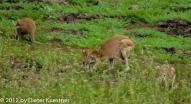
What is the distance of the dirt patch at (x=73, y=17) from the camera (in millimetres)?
17312

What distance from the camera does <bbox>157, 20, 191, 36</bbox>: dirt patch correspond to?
1664cm

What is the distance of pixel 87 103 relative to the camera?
23.9ft

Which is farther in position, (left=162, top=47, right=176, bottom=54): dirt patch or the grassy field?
(left=162, top=47, right=176, bottom=54): dirt patch

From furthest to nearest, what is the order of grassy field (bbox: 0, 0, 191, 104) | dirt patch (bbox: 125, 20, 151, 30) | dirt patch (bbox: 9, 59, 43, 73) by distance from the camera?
1. dirt patch (bbox: 125, 20, 151, 30)
2. dirt patch (bbox: 9, 59, 43, 73)
3. grassy field (bbox: 0, 0, 191, 104)

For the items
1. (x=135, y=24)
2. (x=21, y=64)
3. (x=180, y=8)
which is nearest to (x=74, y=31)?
(x=135, y=24)

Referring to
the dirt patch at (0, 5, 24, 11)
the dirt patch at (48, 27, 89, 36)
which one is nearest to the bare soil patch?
the dirt patch at (48, 27, 89, 36)

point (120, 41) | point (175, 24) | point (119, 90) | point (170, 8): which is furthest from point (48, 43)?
point (119, 90)

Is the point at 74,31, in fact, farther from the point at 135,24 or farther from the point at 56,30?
the point at 135,24

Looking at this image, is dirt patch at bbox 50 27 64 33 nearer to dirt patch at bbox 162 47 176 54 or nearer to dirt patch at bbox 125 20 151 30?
dirt patch at bbox 125 20 151 30

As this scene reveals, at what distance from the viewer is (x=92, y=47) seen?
14.7m

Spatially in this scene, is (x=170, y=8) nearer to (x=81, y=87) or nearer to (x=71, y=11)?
(x=71, y=11)

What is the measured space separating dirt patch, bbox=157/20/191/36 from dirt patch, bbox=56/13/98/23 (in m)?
1.86

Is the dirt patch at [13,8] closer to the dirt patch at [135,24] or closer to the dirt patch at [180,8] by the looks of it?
the dirt patch at [135,24]

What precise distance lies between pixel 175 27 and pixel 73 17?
2.80 metres
